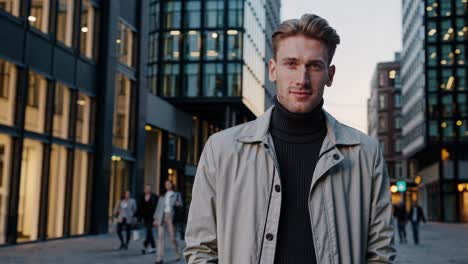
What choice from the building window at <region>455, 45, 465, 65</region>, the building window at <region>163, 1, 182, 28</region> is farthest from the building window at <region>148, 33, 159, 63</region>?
the building window at <region>455, 45, 465, 65</region>

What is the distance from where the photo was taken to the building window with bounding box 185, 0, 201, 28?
Answer: 44.1 meters

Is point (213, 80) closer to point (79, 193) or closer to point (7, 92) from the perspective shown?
point (79, 193)

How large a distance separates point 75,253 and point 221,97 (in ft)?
85.5

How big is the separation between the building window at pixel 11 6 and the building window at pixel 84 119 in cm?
581

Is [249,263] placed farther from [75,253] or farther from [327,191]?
[75,253]

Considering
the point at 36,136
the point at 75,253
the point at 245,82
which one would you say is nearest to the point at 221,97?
the point at 245,82

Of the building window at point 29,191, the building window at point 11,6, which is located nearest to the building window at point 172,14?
the building window at point 29,191

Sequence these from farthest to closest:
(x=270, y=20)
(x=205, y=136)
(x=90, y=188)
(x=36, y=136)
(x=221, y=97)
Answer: (x=270, y=20) → (x=205, y=136) → (x=221, y=97) → (x=90, y=188) → (x=36, y=136)

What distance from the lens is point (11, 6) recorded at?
1969 cm

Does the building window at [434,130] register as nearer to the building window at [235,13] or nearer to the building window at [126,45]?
the building window at [235,13]

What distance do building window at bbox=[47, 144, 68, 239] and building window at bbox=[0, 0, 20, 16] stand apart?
16.5ft

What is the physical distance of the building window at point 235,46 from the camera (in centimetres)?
4284

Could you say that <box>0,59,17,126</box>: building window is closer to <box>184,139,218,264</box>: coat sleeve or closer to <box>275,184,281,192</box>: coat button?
<box>184,139,218,264</box>: coat sleeve

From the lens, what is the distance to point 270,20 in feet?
196
